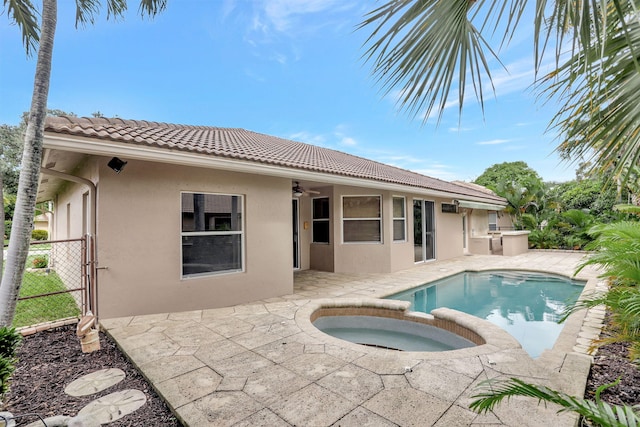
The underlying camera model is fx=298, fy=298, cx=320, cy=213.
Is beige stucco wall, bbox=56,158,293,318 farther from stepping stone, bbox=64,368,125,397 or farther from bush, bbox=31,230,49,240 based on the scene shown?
bush, bbox=31,230,49,240

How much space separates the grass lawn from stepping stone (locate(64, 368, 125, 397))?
393 centimetres

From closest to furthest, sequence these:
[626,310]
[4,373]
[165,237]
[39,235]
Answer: [4,373] < [626,310] < [165,237] < [39,235]

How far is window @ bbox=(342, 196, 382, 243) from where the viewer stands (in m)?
12.7

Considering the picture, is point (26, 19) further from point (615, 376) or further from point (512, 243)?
point (512, 243)

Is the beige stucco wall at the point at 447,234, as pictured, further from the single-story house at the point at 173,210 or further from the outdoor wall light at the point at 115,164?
the outdoor wall light at the point at 115,164

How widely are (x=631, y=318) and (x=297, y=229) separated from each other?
1069cm

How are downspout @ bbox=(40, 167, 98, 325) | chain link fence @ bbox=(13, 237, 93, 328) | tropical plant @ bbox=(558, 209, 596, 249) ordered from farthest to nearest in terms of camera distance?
tropical plant @ bbox=(558, 209, 596, 249), chain link fence @ bbox=(13, 237, 93, 328), downspout @ bbox=(40, 167, 98, 325)

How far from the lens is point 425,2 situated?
2.89m

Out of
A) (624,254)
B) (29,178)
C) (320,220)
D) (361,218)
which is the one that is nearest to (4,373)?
(29,178)

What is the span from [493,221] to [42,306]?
91.1ft

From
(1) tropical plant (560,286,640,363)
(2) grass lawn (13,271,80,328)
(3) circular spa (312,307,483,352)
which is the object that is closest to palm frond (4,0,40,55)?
(2) grass lawn (13,271,80,328)

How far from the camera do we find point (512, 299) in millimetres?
10117

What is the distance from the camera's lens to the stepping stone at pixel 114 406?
133 inches

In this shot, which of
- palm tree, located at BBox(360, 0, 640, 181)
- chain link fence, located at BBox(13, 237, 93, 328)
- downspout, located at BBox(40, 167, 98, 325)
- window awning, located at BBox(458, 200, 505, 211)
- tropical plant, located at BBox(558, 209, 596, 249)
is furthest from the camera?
tropical plant, located at BBox(558, 209, 596, 249)
